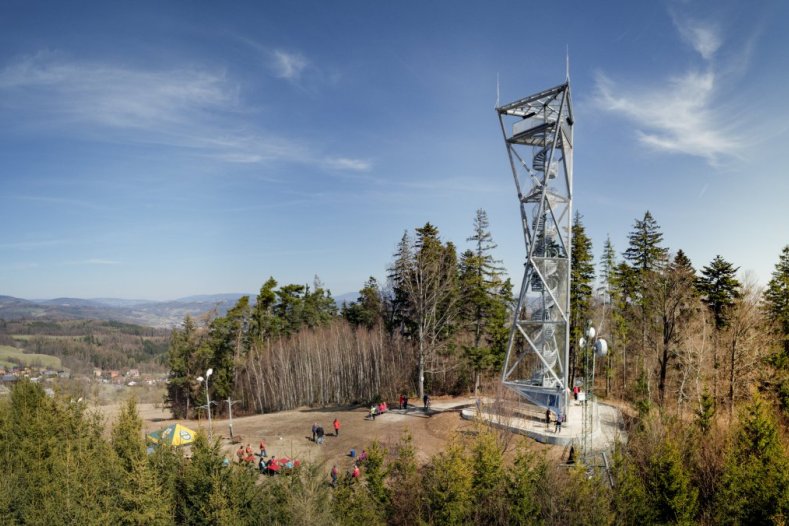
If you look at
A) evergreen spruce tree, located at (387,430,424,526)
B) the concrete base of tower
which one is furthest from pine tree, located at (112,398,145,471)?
the concrete base of tower

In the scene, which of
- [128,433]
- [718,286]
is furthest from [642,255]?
[128,433]

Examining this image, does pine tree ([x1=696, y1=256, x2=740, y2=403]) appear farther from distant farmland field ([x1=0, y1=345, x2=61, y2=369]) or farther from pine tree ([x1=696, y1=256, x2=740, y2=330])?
distant farmland field ([x1=0, y1=345, x2=61, y2=369])

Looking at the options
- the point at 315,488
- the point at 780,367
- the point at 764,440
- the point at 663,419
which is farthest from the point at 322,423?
the point at 780,367

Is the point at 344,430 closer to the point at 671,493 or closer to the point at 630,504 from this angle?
the point at 630,504

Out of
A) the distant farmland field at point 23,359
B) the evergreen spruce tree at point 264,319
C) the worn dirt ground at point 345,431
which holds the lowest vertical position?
the distant farmland field at point 23,359

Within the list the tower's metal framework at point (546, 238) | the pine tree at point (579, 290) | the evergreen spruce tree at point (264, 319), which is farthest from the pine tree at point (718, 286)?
the evergreen spruce tree at point (264, 319)

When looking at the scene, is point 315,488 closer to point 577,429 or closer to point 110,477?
point 110,477

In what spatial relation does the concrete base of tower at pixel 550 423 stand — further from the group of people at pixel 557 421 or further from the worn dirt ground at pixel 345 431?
the worn dirt ground at pixel 345 431

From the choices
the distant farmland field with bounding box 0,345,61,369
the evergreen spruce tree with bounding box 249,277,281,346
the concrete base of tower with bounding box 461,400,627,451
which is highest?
the evergreen spruce tree with bounding box 249,277,281,346
